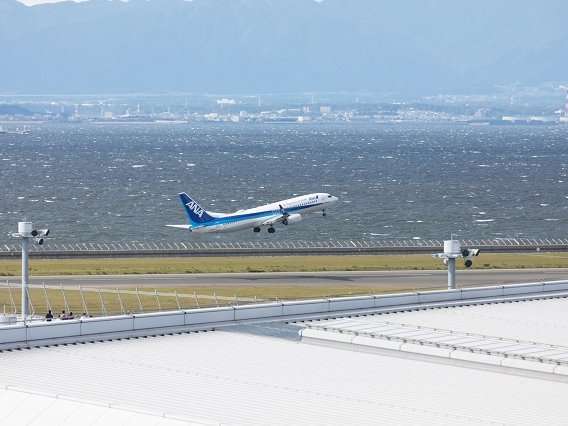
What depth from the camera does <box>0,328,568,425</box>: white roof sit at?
167 feet

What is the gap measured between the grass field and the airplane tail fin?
9091 mm

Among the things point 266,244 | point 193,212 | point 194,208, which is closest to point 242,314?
point 194,208

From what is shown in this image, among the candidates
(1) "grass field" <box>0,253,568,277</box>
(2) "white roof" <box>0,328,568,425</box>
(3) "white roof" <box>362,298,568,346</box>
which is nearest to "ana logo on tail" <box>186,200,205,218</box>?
(1) "grass field" <box>0,253,568,277</box>

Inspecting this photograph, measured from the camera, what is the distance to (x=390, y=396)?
5416cm

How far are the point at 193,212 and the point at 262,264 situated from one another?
18.4m

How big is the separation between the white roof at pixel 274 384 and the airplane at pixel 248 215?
259ft

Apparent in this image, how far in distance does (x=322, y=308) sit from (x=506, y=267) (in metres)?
54.3

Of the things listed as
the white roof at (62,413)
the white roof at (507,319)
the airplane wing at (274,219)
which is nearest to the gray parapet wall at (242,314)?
the white roof at (507,319)

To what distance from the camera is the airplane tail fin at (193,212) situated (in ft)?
475

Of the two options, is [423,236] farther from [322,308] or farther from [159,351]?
[159,351]

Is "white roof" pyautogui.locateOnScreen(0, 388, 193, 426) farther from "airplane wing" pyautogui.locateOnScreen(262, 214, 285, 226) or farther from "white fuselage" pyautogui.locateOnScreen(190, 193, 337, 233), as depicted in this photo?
"airplane wing" pyautogui.locateOnScreen(262, 214, 285, 226)

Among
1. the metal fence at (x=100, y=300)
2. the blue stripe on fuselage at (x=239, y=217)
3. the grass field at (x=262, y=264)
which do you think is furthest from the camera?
the blue stripe on fuselage at (x=239, y=217)

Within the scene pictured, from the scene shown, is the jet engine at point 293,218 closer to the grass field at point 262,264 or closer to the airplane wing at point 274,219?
the airplane wing at point 274,219

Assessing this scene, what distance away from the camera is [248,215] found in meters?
149
